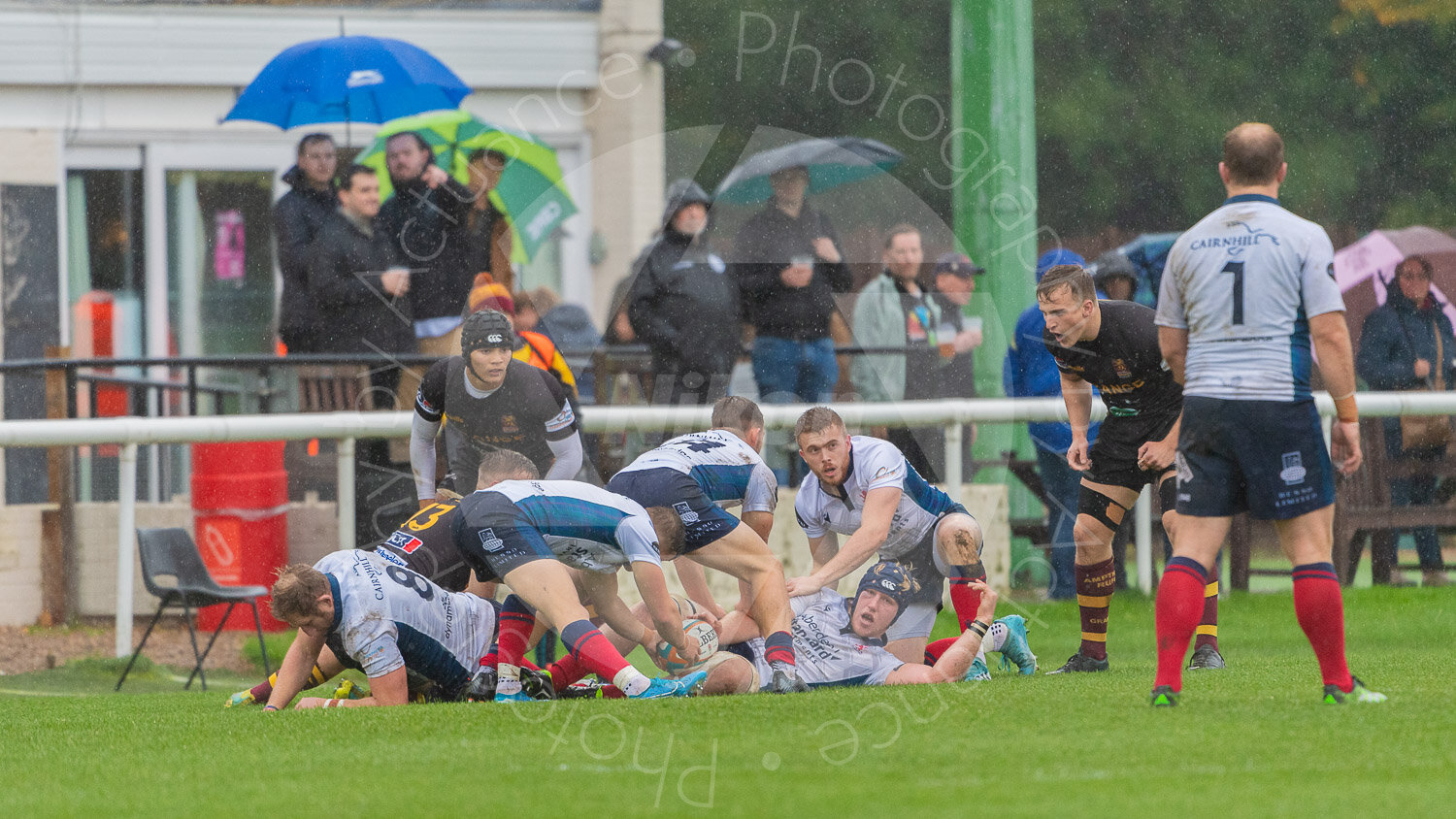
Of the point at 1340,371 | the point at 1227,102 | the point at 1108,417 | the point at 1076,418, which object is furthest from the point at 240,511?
the point at 1227,102

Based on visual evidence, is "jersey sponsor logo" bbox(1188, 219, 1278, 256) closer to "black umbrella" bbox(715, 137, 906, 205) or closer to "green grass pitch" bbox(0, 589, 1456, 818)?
"green grass pitch" bbox(0, 589, 1456, 818)

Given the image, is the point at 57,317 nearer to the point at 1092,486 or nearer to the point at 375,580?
the point at 375,580

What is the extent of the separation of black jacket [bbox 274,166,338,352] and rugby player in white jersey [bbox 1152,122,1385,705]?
20.5ft

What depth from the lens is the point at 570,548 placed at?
692 cm

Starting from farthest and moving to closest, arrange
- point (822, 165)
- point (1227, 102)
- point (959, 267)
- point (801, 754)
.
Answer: point (1227, 102)
point (822, 165)
point (959, 267)
point (801, 754)

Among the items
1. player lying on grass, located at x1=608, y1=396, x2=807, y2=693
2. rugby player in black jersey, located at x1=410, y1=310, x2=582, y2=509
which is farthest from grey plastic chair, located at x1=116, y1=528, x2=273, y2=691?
player lying on grass, located at x1=608, y1=396, x2=807, y2=693

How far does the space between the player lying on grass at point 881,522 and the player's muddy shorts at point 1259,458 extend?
6.10ft

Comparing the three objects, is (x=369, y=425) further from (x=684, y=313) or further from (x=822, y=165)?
(x=822, y=165)

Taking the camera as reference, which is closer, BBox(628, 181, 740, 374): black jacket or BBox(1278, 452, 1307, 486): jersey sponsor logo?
BBox(1278, 452, 1307, 486): jersey sponsor logo

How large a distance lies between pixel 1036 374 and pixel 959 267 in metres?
0.97

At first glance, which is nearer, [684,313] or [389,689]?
[389,689]

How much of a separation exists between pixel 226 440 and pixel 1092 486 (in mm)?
4538

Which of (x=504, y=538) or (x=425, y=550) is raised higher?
(x=504, y=538)

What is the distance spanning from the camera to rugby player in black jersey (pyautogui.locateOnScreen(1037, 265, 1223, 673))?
23.4ft
